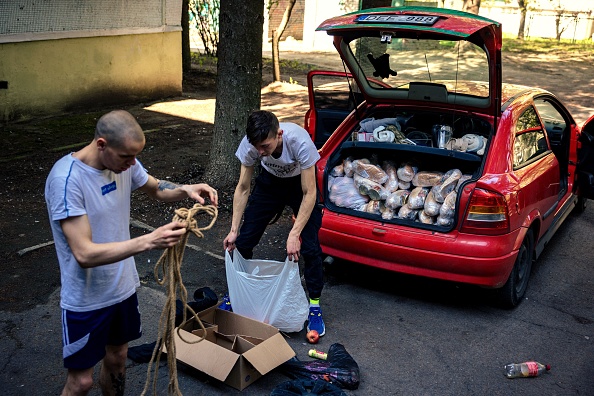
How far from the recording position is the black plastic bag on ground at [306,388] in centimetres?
363

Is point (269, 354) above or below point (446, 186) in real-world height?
below

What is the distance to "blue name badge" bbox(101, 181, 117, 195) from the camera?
9.66ft

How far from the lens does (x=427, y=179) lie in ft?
17.3

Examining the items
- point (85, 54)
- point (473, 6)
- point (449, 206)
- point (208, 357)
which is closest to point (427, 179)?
point (449, 206)

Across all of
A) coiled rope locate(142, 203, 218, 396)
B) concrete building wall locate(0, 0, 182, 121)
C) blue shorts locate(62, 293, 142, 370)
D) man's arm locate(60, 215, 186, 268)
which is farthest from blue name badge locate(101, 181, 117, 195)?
concrete building wall locate(0, 0, 182, 121)

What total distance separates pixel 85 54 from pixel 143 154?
356 cm

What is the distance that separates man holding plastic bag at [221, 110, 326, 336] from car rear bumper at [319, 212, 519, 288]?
0.47m

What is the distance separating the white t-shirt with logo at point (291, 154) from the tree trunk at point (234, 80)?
269 centimetres

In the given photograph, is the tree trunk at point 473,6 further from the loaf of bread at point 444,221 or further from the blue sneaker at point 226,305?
the blue sneaker at point 226,305

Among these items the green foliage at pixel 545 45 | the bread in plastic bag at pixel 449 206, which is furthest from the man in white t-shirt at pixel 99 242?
the green foliage at pixel 545 45

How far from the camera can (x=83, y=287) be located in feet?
9.69

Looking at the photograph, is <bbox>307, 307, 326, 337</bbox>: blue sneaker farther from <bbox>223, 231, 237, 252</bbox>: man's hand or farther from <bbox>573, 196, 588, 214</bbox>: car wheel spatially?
Result: <bbox>573, 196, 588, 214</bbox>: car wheel

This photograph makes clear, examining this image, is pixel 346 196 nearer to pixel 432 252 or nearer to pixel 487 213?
pixel 432 252

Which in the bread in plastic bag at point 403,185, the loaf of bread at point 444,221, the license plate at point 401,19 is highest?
the license plate at point 401,19
